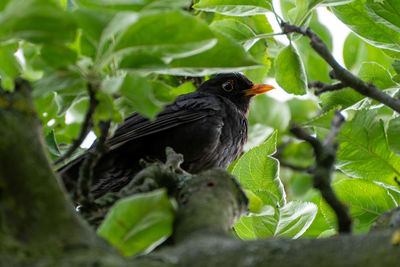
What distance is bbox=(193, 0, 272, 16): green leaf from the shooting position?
2.91 m

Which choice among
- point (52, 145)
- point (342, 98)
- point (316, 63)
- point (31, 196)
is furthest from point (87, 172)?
point (316, 63)

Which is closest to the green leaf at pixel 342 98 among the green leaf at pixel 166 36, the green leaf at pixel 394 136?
the green leaf at pixel 394 136

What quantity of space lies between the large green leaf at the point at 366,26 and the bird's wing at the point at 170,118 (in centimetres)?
152

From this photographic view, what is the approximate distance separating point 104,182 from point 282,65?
163 centimetres

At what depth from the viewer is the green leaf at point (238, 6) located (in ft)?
9.55

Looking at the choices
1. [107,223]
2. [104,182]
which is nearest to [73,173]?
[104,182]

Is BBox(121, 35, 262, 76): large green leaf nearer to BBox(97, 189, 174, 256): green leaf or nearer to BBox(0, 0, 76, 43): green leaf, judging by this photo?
BBox(0, 0, 76, 43): green leaf

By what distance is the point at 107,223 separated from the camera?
5.14 feet

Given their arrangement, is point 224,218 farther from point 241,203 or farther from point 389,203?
point 389,203

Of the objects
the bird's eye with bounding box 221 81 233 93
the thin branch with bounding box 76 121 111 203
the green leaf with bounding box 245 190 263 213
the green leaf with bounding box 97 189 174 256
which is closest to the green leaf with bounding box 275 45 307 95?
the green leaf with bounding box 245 190 263 213

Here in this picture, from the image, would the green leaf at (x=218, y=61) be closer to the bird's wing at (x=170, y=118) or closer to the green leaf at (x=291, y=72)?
the green leaf at (x=291, y=72)

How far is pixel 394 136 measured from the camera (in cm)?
250

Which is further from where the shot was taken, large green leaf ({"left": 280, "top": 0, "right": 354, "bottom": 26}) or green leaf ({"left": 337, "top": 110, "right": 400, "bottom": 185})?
large green leaf ({"left": 280, "top": 0, "right": 354, "bottom": 26})

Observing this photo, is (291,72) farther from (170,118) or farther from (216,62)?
(170,118)
